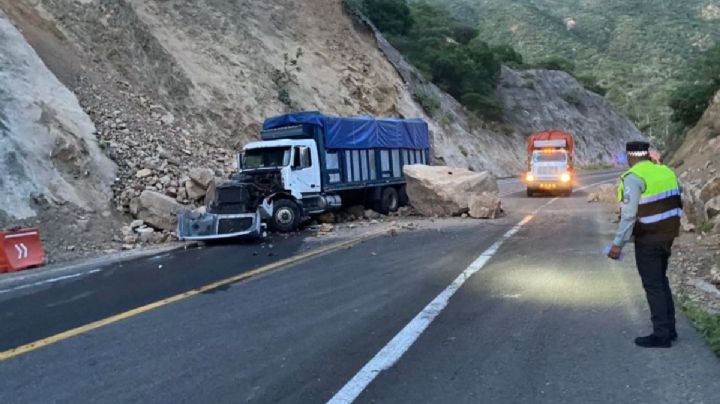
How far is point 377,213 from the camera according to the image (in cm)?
2114

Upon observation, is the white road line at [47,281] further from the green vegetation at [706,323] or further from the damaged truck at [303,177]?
the green vegetation at [706,323]

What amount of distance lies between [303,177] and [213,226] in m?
3.73

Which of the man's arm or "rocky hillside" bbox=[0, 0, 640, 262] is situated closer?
the man's arm

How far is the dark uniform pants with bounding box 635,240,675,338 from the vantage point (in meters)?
5.89

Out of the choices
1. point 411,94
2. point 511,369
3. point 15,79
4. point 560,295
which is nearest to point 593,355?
point 511,369

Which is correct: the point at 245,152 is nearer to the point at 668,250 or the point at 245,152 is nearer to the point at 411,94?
the point at 668,250

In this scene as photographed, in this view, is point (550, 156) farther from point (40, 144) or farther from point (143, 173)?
point (40, 144)

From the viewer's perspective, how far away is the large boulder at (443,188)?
65.1ft

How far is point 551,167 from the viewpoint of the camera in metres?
28.2

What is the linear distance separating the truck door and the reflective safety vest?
40.7 ft

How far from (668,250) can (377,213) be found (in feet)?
50.4

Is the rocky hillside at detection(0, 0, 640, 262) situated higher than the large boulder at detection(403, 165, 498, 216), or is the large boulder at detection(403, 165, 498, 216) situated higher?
the rocky hillside at detection(0, 0, 640, 262)

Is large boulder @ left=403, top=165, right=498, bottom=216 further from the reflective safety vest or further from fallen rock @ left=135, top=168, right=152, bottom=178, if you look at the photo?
the reflective safety vest

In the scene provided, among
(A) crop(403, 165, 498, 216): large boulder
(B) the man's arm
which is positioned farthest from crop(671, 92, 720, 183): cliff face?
(B) the man's arm
